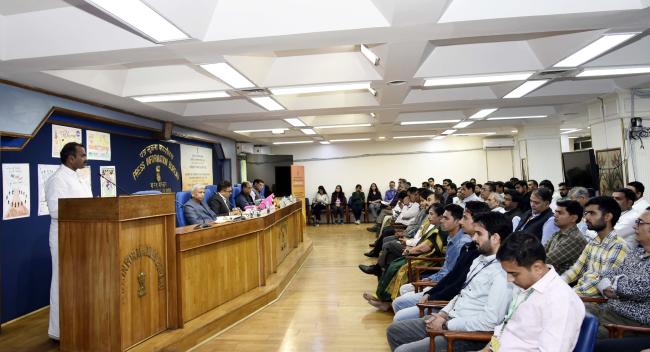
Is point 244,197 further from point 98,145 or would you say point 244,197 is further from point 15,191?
point 15,191

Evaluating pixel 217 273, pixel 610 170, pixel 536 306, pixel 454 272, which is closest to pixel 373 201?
pixel 610 170

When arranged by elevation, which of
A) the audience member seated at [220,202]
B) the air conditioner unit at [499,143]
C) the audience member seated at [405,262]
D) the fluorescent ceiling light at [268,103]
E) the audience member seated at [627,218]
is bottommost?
the audience member seated at [405,262]

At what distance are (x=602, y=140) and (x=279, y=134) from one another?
6605 mm

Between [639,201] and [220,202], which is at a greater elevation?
[220,202]

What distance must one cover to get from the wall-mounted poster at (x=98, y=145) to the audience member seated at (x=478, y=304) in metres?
4.64

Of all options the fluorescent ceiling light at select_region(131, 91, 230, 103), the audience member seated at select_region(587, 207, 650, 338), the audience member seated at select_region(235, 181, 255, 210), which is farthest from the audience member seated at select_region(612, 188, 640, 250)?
the audience member seated at select_region(235, 181, 255, 210)

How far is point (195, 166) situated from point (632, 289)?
7702 millimetres

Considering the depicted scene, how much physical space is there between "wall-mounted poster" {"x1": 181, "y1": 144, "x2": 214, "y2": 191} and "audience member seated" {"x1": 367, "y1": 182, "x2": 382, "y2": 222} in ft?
17.6

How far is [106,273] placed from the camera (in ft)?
9.45

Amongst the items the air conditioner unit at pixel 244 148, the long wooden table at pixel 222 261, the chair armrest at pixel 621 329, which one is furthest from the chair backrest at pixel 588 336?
the air conditioner unit at pixel 244 148

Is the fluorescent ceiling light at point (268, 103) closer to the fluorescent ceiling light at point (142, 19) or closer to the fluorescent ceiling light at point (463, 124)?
the fluorescent ceiling light at point (142, 19)

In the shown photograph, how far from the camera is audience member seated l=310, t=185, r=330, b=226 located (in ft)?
41.5

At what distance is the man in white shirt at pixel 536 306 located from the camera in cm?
163

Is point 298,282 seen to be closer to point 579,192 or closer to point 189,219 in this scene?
point 189,219
